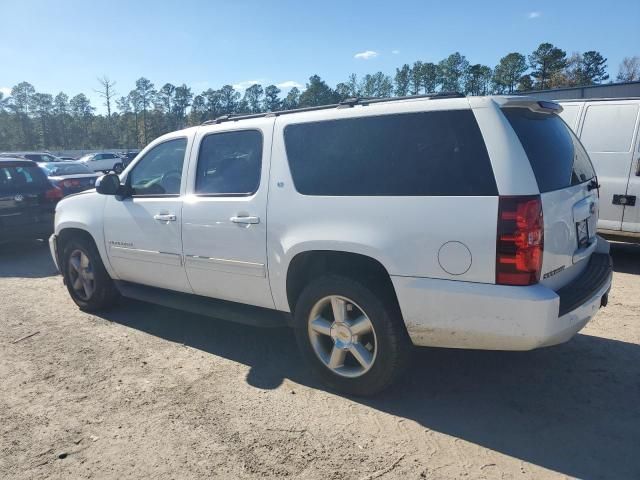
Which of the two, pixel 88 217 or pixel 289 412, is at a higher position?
pixel 88 217

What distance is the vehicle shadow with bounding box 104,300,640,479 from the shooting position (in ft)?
9.09

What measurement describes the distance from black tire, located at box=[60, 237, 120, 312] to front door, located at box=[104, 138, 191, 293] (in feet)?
1.15

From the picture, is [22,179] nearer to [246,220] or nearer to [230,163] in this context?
[230,163]

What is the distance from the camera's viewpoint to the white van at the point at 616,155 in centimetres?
646

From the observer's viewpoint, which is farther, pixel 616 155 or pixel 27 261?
pixel 27 261

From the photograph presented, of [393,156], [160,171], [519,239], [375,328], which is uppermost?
[393,156]

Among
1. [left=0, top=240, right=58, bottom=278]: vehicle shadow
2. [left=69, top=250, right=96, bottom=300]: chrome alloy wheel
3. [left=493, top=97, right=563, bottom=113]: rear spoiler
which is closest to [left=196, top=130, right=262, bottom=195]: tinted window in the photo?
[left=493, top=97, right=563, bottom=113]: rear spoiler

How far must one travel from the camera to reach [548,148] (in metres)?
3.09

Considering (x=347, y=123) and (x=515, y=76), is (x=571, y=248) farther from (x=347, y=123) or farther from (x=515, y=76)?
(x=515, y=76)

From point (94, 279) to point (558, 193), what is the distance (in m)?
4.55

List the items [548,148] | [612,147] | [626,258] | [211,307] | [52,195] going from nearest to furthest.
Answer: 1. [548,148]
2. [211,307]
3. [612,147]
4. [626,258]
5. [52,195]

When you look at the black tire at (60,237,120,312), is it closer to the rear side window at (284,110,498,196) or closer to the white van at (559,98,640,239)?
the rear side window at (284,110,498,196)

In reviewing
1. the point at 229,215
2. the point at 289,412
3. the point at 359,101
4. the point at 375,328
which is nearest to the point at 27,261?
the point at 229,215

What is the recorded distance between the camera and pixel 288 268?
3.52m
